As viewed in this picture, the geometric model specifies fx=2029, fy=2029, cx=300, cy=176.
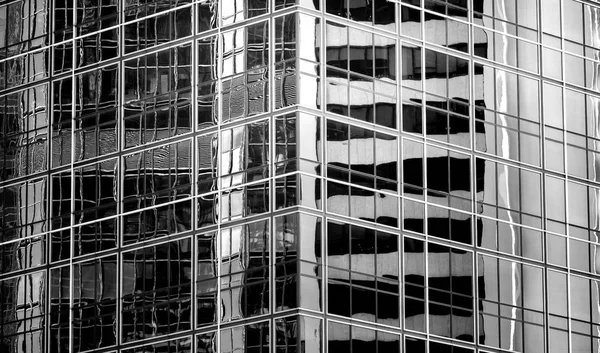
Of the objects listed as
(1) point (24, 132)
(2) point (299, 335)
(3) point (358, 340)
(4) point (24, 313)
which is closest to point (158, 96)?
(1) point (24, 132)

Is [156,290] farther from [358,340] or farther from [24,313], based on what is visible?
[358,340]

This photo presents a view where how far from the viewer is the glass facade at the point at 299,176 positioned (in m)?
75.1

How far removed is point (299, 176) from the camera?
244 feet

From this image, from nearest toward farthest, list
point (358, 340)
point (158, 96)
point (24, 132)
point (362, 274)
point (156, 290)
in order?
point (358, 340) < point (362, 274) < point (156, 290) < point (158, 96) < point (24, 132)

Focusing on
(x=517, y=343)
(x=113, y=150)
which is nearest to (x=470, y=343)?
(x=517, y=343)

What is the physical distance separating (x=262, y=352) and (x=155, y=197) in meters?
9.06

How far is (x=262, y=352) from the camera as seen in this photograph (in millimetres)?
73938

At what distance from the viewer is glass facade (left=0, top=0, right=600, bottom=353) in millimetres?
75062

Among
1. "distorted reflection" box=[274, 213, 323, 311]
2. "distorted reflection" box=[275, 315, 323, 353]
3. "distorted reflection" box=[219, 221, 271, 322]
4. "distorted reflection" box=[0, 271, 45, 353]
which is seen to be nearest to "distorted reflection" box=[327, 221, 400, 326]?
"distorted reflection" box=[274, 213, 323, 311]

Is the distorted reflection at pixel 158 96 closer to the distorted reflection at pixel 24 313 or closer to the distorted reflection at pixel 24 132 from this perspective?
the distorted reflection at pixel 24 132

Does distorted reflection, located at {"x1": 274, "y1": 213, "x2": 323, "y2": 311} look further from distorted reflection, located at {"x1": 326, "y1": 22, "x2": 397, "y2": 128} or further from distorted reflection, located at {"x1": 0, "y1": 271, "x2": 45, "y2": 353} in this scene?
distorted reflection, located at {"x1": 0, "y1": 271, "x2": 45, "y2": 353}

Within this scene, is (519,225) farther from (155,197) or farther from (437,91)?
(155,197)

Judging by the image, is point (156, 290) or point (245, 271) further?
point (156, 290)

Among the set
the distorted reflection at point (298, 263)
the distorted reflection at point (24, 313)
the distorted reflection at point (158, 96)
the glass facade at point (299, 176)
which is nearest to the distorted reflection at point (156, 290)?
the glass facade at point (299, 176)
